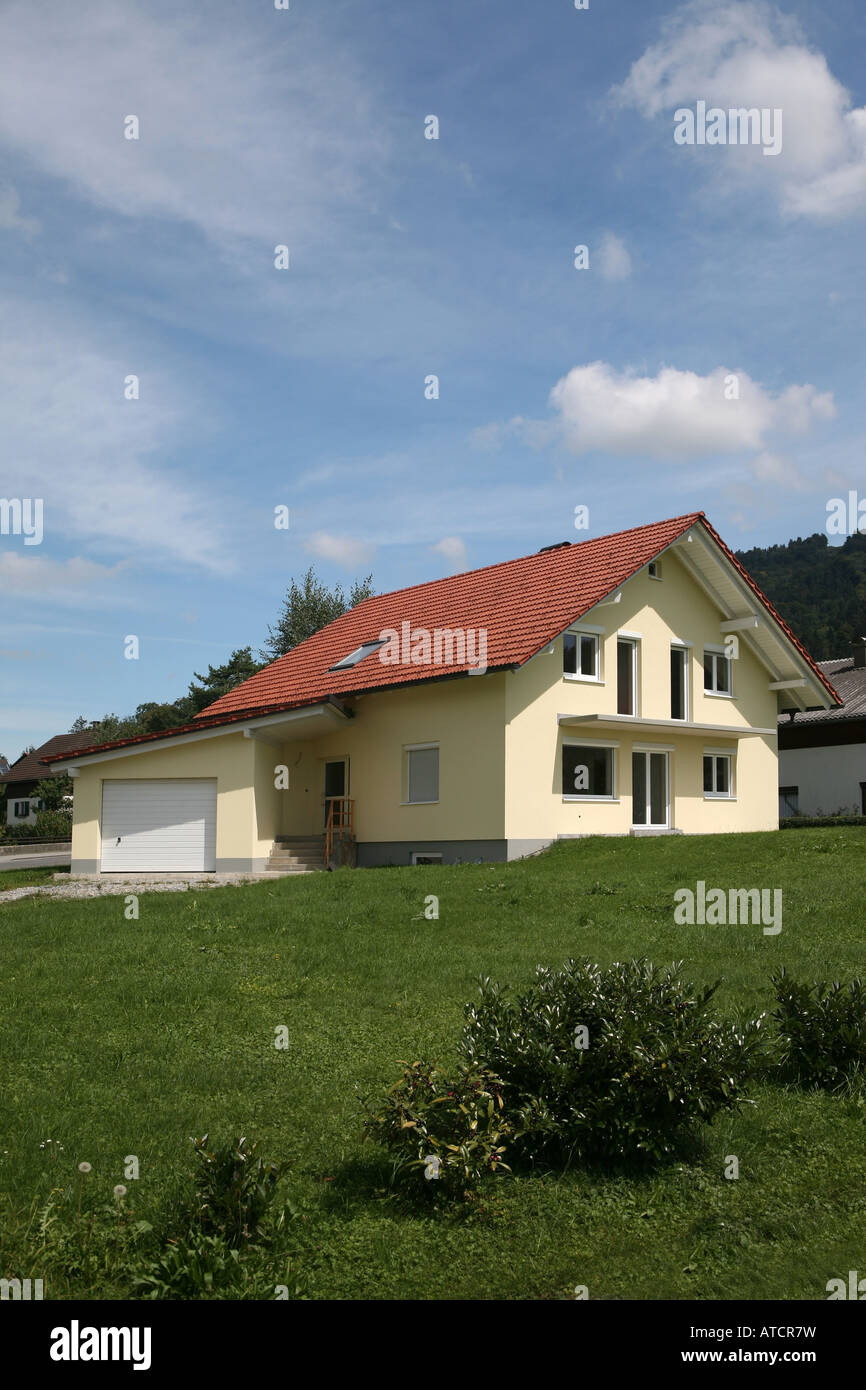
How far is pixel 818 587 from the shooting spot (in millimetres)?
73750

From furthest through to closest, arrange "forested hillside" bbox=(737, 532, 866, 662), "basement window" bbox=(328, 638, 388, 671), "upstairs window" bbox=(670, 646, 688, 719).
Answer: "forested hillside" bbox=(737, 532, 866, 662) < "basement window" bbox=(328, 638, 388, 671) < "upstairs window" bbox=(670, 646, 688, 719)

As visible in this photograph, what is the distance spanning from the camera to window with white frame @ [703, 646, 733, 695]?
91.8 feet

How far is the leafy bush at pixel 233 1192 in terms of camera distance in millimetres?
5453

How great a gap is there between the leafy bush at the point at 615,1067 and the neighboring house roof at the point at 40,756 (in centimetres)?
6593

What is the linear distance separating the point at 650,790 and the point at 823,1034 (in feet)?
59.9

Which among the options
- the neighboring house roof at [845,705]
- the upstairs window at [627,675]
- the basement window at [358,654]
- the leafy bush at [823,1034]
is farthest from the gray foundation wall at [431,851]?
the neighboring house roof at [845,705]

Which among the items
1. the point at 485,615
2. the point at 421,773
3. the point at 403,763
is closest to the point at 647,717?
the point at 485,615

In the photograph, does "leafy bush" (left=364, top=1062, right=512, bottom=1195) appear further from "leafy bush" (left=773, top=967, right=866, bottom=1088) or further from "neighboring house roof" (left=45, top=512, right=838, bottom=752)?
"neighboring house roof" (left=45, top=512, right=838, bottom=752)

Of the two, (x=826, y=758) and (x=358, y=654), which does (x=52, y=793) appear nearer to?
(x=358, y=654)

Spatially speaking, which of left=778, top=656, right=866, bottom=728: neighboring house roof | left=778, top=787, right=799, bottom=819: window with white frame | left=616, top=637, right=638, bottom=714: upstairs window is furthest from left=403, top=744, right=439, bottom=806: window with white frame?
left=778, top=787, right=799, bottom=819: window with white frame

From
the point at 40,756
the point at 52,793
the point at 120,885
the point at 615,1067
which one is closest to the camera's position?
the point at 615,1067

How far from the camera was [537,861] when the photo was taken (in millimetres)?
20875

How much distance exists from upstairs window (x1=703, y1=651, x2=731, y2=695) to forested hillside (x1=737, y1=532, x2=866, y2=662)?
3433cm
